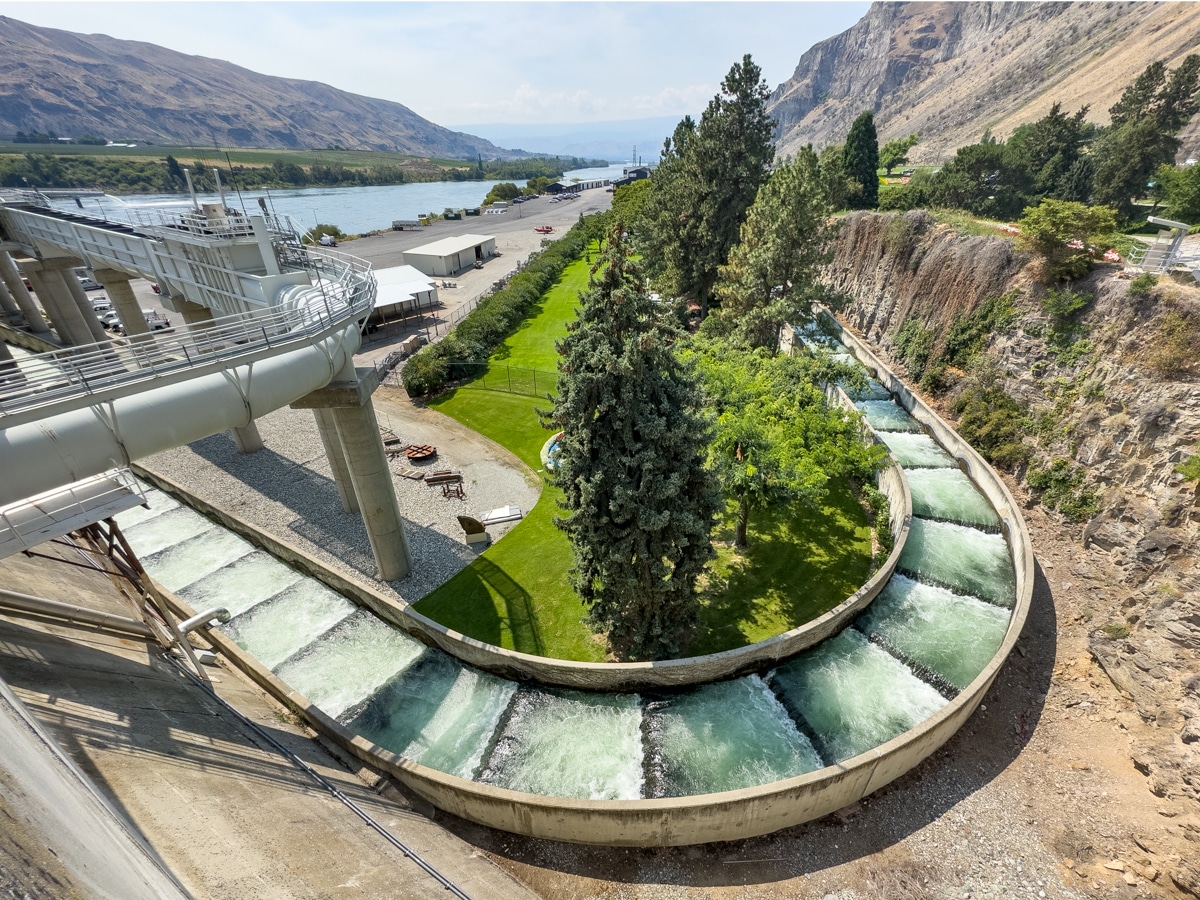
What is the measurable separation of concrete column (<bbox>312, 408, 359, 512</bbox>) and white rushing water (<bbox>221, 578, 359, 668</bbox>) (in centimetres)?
507

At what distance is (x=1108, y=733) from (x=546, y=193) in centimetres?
21146

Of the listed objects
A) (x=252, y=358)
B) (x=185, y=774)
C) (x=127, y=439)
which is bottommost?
(x=185, y=774)

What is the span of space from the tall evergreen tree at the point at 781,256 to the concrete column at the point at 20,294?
55.8 metres

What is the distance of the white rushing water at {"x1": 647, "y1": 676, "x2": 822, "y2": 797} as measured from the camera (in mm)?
15836

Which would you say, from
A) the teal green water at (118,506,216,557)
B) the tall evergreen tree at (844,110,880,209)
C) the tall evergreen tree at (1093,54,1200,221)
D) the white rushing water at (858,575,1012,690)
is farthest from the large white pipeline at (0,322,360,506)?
the tall evergreen tree at (844,110,880,209)

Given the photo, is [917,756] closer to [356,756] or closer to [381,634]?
[356,756]

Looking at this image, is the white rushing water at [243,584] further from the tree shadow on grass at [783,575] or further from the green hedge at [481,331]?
the tree shadow on grass at [783,575]

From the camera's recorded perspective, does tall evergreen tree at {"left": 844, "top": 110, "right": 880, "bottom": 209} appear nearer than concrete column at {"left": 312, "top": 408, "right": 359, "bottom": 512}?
No

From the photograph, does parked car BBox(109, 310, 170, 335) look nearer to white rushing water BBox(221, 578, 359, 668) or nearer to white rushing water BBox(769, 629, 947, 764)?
white rushing water BBox(221, 578, 359, 668)

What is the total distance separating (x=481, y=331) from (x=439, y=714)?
34207mm

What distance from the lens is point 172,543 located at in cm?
2550

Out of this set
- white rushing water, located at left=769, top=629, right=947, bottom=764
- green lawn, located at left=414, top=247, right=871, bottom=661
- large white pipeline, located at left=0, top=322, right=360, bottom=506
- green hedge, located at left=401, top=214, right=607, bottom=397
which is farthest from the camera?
green hedge, located at left=401, top=214, right=607, bottom=397

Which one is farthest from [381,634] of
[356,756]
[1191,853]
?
[1191,853]

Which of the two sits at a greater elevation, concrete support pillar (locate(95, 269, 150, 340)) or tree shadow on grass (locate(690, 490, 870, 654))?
concrete support pillar (locate(95, 269, 150, 340))
